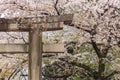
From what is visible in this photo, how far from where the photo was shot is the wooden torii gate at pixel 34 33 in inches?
230

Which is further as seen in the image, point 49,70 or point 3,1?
point 49,70

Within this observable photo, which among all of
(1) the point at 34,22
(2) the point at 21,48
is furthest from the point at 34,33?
(2) the point at 21,48

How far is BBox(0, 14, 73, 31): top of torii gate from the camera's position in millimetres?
5809

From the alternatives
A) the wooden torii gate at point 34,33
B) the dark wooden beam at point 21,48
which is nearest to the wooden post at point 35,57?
the wooden torii gate at point 34,33

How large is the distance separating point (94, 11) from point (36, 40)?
1327 millimetres

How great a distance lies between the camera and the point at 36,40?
19.7 feet

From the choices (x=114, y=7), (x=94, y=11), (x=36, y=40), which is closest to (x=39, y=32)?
(x=36, y=40)

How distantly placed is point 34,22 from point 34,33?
262 mm

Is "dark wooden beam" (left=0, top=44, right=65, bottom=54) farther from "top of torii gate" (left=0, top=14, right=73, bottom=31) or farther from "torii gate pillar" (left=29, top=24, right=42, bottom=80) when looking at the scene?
"top of torii gate" (left=0, top=14, right=73, bottom=31)

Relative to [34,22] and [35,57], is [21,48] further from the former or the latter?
[34,22]

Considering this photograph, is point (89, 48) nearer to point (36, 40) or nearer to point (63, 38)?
point (63, 38)

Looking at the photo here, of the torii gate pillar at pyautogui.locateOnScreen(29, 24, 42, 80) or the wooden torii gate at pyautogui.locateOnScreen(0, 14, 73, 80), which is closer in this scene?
the wooden torii gate at pyautogui.locateOnScreen(0, 14, 73, 80)

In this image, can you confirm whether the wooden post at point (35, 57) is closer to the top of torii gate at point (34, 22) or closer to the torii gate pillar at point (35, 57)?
the torii gate pillar at point (35, 57)

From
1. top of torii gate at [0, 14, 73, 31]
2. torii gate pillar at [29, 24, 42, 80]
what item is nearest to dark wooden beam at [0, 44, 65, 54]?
torii gate pillar at [29, 24, 42, 80]
